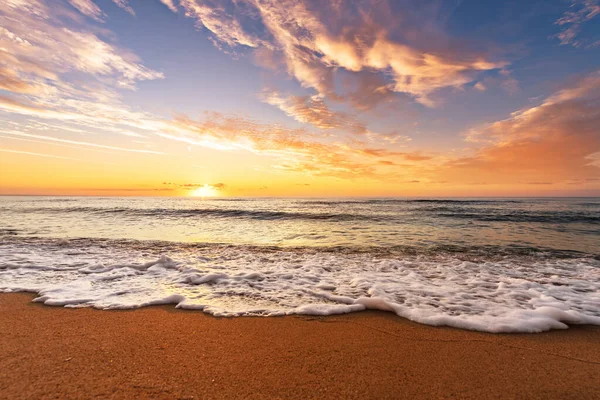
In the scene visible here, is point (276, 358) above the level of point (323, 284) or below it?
above

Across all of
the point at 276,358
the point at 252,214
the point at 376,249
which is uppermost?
the point at 276,358

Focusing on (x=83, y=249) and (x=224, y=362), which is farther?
(x=83, y=249)

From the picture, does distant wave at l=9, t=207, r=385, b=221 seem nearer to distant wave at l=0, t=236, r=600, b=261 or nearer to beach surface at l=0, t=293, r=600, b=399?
distant wave at l=0, t=236, r=600, b=261

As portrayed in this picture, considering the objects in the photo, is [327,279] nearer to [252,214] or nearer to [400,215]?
[400,215]

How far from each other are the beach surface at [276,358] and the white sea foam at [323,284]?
1.19 ft

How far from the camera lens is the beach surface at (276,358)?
7.77ft

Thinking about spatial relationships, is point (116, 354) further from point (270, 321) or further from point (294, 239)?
point (294, 239)

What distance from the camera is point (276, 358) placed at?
285 centimetres

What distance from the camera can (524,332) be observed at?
11.6 feet

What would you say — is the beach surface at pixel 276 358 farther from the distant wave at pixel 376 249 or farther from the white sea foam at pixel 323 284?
the distant wave at pixel 376 249

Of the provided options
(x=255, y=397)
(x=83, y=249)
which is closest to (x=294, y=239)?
(x=83, y=249)

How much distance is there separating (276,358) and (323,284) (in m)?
2.71

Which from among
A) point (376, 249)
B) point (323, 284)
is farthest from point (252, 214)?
point (323, 284)

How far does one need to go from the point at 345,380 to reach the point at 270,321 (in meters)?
1.49
